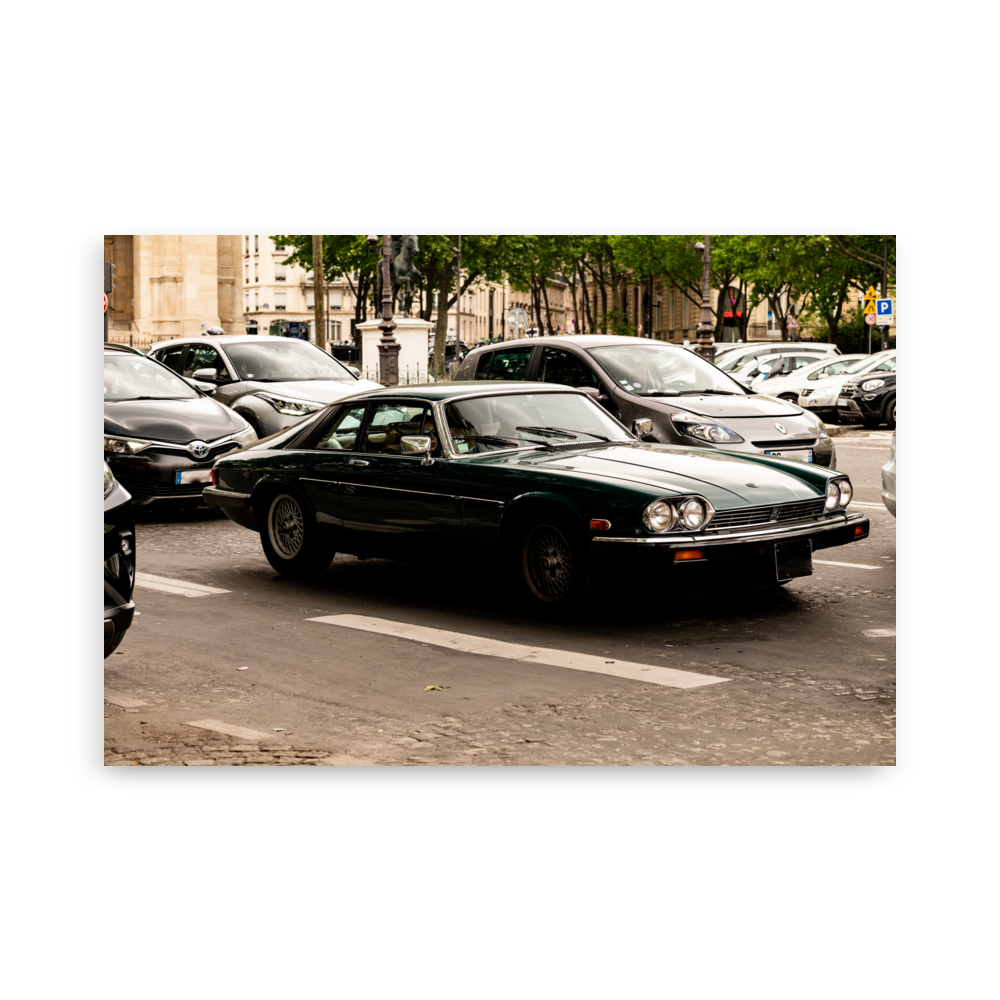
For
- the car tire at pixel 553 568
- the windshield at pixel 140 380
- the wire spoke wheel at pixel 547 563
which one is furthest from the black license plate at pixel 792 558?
the windshield at pixel 140 380

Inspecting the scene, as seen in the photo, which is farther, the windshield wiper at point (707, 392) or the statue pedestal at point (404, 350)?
the statue pedestal at point (404, 350)

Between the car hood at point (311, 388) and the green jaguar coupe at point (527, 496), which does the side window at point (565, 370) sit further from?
the green jaguar coupe at point (527, 496)

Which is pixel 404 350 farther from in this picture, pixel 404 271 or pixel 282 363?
pixel 282 363

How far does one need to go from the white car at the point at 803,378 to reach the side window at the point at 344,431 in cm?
1752

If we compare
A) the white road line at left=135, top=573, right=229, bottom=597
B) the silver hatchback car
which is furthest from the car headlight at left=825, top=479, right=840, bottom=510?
the silver hatchback car

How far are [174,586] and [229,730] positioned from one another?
3672mm

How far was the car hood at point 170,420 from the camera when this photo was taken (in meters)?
12.2

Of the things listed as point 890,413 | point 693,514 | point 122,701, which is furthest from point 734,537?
point 890,413

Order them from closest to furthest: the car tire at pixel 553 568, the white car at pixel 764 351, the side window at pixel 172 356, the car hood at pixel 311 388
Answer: the car tire at pixel 553 568
the car hood at pixel 311 388
the side window at pixel 172 356
the white car at pixel 764 351

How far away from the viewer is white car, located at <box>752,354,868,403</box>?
25953 millimetres

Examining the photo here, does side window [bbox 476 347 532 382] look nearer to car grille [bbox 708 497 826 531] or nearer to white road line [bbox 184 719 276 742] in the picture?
car grille [bbox 708 497 826 531]
